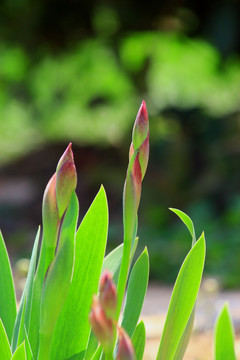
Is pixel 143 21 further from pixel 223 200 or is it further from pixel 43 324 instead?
pixel 43 324

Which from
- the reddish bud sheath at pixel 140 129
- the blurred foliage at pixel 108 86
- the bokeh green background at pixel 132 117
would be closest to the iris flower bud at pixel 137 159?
the reddish bud sheath at pixel 140 129

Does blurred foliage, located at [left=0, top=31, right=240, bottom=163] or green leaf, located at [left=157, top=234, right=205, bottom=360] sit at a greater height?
green leaf, located at [left=157, top=234, right=205, bottom=360]

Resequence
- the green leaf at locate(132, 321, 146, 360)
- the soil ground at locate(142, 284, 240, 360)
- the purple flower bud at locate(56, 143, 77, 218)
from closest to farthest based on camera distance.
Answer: the purple flower bud at locate(56, 143, 77, 218)
the green leaf at locate(132, 321, 146, 360)
the soil ground at locate(142, 284, 240, 360)

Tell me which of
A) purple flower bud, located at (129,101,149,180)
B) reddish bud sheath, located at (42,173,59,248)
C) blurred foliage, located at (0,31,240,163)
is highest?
purple flower bud, located at (129,101,149,180)

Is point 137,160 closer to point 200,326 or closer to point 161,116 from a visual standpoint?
point 200,326

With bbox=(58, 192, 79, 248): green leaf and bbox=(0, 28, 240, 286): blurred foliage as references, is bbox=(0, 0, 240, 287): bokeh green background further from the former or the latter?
bbox=(58, 192, 79, 248): green leaf

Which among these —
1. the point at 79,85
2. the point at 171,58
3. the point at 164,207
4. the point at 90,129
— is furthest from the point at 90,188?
the point at 171,58

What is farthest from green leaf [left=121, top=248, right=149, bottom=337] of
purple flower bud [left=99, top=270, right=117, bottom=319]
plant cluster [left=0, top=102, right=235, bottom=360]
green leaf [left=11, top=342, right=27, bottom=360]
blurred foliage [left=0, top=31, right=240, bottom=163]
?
blurred foliage [left=0, top=31, right=240, bottom=163]

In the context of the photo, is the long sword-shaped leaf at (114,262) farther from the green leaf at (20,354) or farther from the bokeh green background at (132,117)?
the bokeh green background at (132,117)
